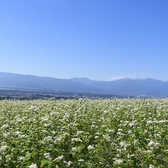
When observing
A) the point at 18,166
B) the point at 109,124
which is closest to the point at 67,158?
the point at 18,166

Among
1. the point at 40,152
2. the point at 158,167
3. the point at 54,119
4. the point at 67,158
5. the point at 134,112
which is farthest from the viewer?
the point at 134,112

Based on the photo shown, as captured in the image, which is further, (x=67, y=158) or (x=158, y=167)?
(x=67, y=158)

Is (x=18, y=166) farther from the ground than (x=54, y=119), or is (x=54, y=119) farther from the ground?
(x=54, y=119)

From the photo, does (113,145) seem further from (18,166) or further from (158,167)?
(18,166)

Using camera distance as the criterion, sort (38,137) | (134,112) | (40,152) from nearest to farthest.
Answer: (40,152) < (38,137) < (134,112)

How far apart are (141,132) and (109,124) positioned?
245 cm

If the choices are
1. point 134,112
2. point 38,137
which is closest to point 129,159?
point 38,137

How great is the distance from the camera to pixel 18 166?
7887 mm

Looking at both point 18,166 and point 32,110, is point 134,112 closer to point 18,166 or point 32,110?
point 32,110

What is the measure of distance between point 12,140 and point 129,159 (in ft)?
11.8

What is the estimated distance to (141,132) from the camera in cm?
1026

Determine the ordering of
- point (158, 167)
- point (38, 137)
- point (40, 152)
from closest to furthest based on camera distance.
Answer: point (158, 167), point (40, 152), point (38, 137)

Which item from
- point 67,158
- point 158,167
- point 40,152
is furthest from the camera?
point 67,158

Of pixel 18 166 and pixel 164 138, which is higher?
pixel 164 138
